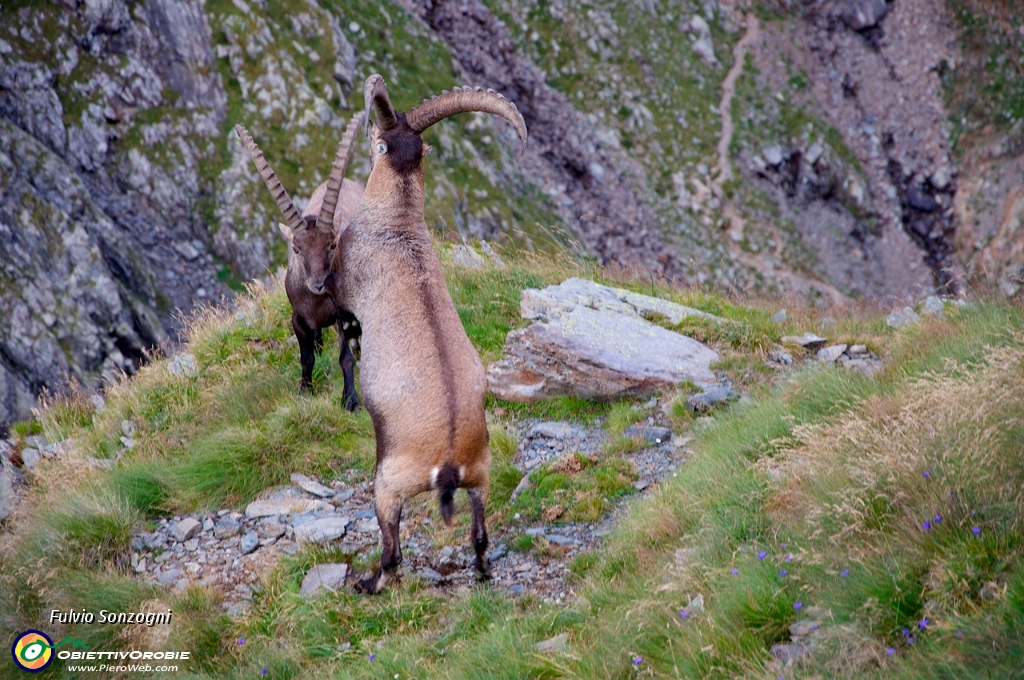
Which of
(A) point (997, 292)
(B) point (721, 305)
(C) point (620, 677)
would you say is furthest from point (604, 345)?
(C) point (620, 677)

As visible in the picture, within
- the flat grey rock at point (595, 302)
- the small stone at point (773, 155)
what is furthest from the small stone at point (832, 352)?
the small stone at point (773, 155)

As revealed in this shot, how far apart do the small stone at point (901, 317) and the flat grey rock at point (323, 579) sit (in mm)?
6981

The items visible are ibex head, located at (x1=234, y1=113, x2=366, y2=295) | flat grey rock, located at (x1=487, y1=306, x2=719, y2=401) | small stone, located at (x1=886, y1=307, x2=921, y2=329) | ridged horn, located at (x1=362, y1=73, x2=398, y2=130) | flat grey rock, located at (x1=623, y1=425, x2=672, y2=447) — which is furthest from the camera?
small stone, located at (x1=886, y1=307, x2=921, y2=329)

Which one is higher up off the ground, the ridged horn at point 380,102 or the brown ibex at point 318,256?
the ridged horn at point 380,102

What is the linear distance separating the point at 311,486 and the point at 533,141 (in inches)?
1460

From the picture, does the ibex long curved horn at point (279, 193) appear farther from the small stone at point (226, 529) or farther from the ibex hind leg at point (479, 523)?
the ibex hind leg at point (479, 523)

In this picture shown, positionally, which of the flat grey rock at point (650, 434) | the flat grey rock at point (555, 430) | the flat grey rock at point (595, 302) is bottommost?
the flat grey rock at point (555, 430)

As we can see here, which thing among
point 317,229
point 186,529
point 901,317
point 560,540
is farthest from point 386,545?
point 901,317

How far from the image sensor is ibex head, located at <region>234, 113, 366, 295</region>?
7.44 meters

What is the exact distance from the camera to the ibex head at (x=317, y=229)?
7.44 metres

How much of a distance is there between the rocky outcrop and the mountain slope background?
17.2 meters

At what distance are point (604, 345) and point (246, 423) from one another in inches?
155

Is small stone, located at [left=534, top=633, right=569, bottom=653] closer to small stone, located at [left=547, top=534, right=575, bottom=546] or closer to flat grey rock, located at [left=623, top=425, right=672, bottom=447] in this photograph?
small stone, located at [left=547, top=534, right=575, bottom=546]

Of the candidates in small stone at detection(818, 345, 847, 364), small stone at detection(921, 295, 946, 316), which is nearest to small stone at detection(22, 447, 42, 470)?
small stone at detection(818, 345, 847, 364)
